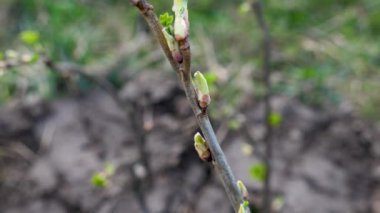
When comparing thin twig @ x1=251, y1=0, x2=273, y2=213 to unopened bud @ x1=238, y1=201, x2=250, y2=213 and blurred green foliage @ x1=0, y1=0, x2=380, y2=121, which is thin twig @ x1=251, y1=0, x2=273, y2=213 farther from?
unopened bud @ x1=238, y1=201, x2=250, y2=213

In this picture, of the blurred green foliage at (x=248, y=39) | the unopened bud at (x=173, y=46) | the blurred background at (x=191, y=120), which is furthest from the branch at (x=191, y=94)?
the blurred green foliage at (x=248, y=39)

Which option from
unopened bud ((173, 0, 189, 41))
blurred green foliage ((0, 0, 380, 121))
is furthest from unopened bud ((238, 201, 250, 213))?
blurred green foliage ((0, 0, 380, 121))

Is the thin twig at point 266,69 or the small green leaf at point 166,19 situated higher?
the thin twig at point 266,69

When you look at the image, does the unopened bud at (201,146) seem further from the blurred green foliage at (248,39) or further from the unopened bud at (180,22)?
the blurred green foliage at (248,39)

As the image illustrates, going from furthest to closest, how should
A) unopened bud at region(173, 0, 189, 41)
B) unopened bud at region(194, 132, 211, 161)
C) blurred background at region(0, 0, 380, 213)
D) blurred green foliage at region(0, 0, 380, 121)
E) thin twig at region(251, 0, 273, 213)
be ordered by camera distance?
blurred green foliage at region(0, 0, 380, 121) < blurred background at region(0, 0, 380, 213) < thin twig at region(251, 0, 273, 213) < unopened bud at region(194, 132, 211, 161) < unopened bud at region(173, 0, 189, 41)

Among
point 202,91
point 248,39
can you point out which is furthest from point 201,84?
point 248,39

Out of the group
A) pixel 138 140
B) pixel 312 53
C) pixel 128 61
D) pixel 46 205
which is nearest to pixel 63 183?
pixel 46 205

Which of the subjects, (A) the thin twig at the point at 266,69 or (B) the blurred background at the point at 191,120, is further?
(B) the blurred background at the point at 191,120
